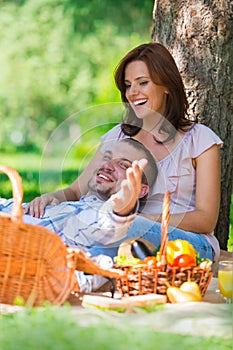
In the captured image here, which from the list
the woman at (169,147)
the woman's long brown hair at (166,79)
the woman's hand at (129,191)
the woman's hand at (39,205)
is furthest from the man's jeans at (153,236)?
the woman's long brown hair at (166,79)

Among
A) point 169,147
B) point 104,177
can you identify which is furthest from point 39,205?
point 169,147

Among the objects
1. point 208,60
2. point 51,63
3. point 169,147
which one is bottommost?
point 169,147

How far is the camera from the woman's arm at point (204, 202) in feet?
12.0

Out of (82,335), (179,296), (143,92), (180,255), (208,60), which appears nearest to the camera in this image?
(82,335)

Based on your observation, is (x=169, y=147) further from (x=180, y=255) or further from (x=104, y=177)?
(x=180, y=255)

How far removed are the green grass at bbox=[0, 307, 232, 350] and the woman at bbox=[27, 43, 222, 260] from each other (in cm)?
104

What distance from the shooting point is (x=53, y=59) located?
15398mm

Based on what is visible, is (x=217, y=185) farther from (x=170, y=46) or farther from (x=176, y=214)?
(x=170, y=46)

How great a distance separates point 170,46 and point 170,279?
6.10 feet

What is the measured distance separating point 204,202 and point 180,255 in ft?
2.02

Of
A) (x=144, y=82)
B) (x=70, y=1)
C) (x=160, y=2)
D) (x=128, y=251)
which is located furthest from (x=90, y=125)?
(x=70, y=1)

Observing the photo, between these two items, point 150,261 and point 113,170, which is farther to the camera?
point 113,170

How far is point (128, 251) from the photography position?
3.25 meters

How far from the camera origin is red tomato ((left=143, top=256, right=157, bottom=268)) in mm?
3063
